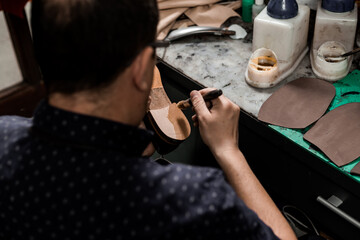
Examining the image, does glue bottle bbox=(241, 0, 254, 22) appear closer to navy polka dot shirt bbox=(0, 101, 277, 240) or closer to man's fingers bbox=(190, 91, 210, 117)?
man's fingers bbox=(190, 91, 210, 117)

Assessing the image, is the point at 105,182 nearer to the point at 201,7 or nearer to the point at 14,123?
the point at 14,123

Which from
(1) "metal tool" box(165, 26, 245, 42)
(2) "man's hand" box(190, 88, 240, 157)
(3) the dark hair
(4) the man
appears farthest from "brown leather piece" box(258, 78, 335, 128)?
(3) the dark hair

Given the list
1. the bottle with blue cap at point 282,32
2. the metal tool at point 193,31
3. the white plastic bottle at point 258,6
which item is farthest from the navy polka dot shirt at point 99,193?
the white plastic bottle at point 258,6

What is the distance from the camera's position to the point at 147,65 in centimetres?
69

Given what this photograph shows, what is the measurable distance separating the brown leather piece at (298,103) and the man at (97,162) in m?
0.49

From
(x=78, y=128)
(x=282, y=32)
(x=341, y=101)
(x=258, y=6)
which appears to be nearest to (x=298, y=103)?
(x=341, y=101)

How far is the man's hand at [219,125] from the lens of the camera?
3.35ft

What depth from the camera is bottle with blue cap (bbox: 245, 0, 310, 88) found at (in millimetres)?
1259

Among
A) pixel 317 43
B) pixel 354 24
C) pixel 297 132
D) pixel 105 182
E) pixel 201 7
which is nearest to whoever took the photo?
pixel 105 182

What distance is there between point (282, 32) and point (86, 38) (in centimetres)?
83

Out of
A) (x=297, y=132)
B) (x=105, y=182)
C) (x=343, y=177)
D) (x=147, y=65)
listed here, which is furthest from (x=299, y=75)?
(x=105, y=182)

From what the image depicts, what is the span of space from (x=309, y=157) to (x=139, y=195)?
0.59 m

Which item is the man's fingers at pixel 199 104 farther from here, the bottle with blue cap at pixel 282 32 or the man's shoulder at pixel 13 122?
the man's shoulder at pixel 13 122

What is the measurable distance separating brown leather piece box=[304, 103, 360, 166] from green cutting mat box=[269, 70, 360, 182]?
0.01m
